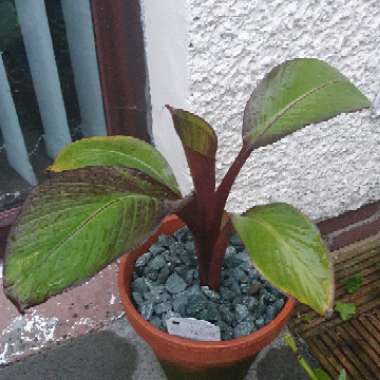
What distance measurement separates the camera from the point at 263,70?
47.9 inches

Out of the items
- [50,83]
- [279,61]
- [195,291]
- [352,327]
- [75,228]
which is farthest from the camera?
[352,327]

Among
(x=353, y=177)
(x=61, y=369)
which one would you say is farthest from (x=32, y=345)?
(x=353, y=177)

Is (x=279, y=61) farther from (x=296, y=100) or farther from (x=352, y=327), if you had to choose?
(x=352, y=327)

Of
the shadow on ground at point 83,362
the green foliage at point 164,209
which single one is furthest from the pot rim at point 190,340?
the shadow on ground at point 83,362

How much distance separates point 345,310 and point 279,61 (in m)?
0.68

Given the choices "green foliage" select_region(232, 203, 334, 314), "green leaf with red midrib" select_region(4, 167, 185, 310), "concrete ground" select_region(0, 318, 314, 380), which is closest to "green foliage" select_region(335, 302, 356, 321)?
"concrete ground" select_region(0, 318, 314, 380)

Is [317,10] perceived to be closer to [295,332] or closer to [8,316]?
[295,332]

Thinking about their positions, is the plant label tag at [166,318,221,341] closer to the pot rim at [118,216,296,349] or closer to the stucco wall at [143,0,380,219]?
the pot rim at [118,216,296,349]

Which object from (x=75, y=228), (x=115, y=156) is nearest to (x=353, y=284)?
(x=115, y=156)

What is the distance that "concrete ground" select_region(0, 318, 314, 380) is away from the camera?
1286 millimetres

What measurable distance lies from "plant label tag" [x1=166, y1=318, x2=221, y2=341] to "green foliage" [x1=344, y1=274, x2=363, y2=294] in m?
0.65

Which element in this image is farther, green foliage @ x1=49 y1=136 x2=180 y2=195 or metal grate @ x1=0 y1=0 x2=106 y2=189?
metal grate @ x1=0 y1=0 x2=106 y2=189

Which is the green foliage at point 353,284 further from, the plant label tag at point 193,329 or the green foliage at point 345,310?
the plant label tag at point 193,329

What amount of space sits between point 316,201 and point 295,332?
1.12 feet
